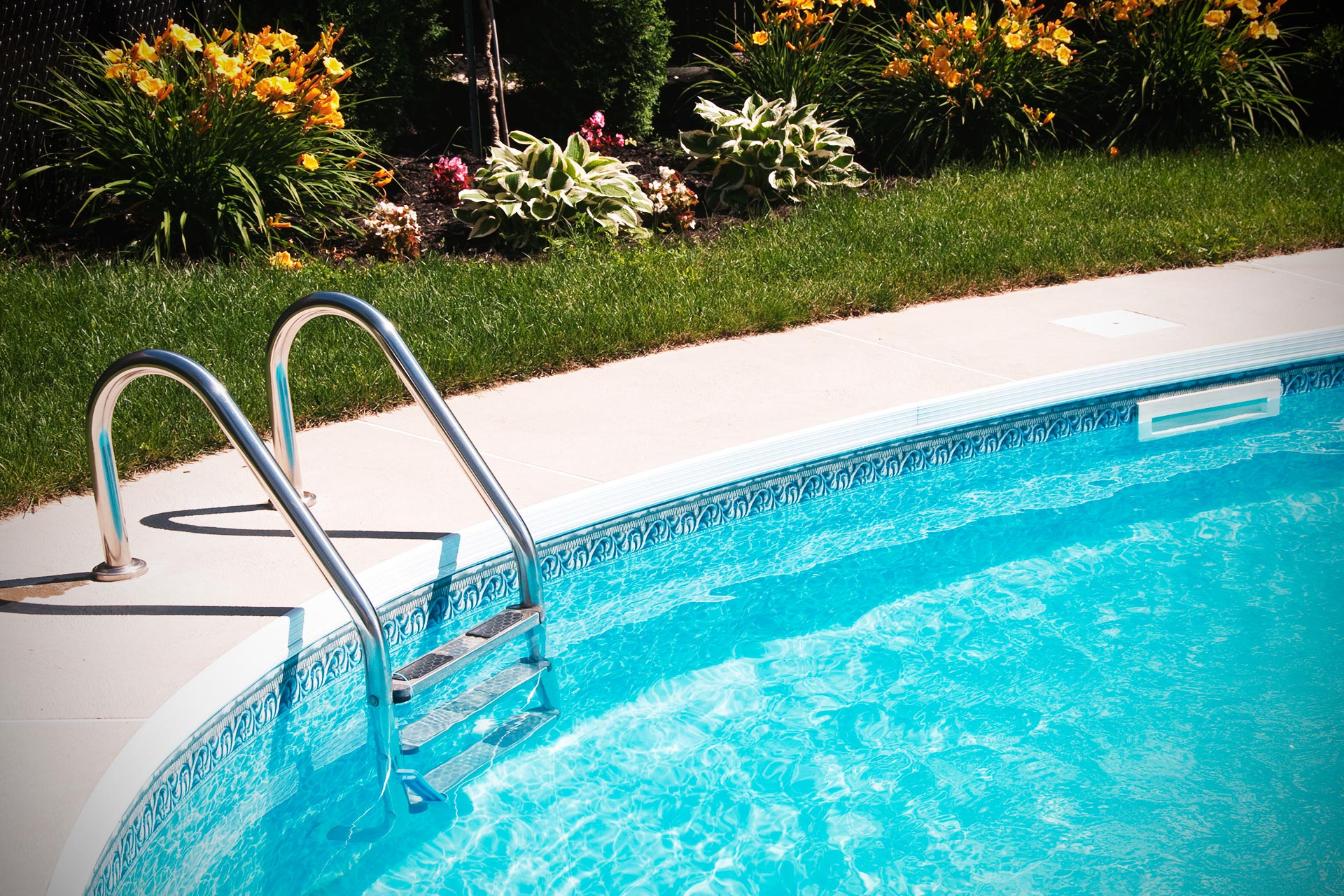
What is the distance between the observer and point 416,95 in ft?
29.2

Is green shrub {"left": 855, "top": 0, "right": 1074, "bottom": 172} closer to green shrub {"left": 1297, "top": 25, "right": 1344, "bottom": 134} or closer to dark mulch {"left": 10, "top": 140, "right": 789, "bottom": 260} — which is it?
dark mulch {"left": 10, "top": 140, "right": 789, "bottom": 260}

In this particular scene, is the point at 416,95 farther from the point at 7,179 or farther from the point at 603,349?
the point at 603,349

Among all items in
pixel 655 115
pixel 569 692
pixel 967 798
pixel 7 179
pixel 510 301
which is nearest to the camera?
pixel 967 798

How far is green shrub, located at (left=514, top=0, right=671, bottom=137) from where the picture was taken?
8.57 meters

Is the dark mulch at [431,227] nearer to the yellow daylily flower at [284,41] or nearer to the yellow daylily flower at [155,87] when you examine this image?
the yellow daylily flower at [155,87]

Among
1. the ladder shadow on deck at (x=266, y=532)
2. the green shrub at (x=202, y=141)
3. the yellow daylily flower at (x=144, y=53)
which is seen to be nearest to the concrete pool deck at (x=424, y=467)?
the ladder shadow on deck at (x=266, y=532)

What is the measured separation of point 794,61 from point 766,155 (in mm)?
1642

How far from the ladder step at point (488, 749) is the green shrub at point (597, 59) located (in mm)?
6486

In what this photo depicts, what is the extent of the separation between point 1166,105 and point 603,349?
6.15m

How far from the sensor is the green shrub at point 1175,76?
Result: 8938 millimetres

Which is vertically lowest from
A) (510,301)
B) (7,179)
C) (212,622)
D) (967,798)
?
(967,798)

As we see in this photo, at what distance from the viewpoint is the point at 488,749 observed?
3066 mm

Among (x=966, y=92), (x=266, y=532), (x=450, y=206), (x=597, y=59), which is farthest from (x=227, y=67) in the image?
(x=966, y=92)

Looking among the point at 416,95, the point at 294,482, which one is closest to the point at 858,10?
the point at 416,95
